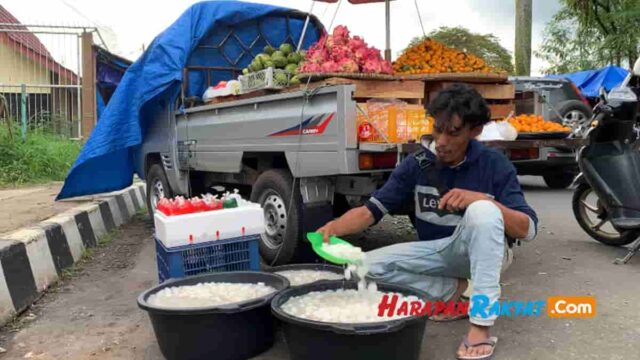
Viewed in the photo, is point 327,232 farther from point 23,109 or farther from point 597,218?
point 23,109

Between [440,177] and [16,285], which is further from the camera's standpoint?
[16,285]

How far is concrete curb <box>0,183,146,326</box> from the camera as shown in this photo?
11.5 feet

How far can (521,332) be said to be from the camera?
3055 mm

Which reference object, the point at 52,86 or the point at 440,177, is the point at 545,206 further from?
the point at 52,86

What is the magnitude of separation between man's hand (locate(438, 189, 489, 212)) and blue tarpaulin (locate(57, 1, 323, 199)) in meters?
3.74

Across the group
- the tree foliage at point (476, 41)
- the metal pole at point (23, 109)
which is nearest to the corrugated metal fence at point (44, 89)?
the metal pole at point (23, 109)

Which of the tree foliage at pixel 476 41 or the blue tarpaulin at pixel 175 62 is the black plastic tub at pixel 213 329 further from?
the tree foliage at pixel 476 41

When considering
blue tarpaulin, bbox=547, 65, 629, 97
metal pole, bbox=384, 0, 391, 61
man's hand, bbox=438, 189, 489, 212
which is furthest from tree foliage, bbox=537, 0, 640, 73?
man's hand, bbox=438, 189, 489, 212

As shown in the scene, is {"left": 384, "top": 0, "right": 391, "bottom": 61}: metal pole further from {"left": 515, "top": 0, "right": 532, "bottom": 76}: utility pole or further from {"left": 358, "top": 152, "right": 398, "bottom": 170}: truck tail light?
{"left": 515, "top": 0, "right": 532, "bottom": 76}: utility pole

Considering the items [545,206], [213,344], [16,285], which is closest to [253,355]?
[213,344]

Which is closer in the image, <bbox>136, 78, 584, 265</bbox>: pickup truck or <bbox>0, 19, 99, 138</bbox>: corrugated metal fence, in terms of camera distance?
<bbox>136, 78, 584, 265</bbox>: pickup truck

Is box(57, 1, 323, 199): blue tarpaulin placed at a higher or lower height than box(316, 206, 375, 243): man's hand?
higher

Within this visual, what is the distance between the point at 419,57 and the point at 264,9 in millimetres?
2071

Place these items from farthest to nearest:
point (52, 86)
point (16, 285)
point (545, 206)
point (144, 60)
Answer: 1. point (52, 86)
2. point (545, 206)
3. point (144, 60)
4. point (16, 285)
